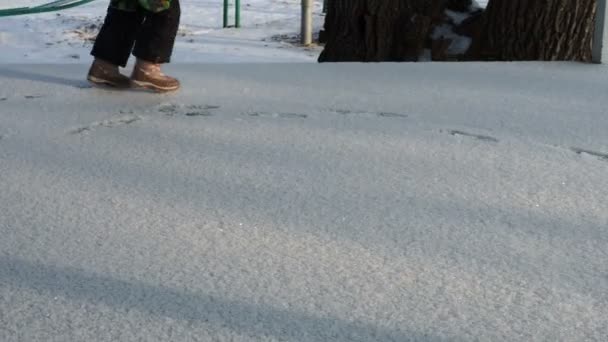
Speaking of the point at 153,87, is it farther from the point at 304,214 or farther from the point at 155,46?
the point at 304,214

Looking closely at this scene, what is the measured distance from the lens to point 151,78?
291cm

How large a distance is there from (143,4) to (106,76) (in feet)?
0.99

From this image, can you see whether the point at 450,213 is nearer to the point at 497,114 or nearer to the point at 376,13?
the point at 497,114

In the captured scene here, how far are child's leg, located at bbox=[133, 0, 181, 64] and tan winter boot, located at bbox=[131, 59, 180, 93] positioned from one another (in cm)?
2

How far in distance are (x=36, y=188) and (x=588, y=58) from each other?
98.1 inches

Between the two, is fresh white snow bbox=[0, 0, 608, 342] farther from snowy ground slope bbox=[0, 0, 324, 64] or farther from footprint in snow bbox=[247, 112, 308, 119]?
snowy ground slope bbox=[0, 0, 324, 64]

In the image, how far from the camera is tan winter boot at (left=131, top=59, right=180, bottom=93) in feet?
9.54

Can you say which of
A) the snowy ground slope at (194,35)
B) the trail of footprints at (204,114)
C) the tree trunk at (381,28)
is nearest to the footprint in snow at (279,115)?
the trail of footprints at (204,114)

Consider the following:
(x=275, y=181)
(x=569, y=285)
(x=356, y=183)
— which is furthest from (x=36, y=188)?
(x=569, y=285)

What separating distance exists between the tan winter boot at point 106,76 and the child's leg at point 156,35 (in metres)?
0.13

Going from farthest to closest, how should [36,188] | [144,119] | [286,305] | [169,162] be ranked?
1. [144,119]
2. [169,162]
3. [36,188]
4. [286,305]

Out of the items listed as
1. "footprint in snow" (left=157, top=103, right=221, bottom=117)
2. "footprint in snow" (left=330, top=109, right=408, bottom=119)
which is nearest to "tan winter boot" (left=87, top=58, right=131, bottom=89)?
"footprint in snow" (left=157, top=103, right=221, bottom=117)

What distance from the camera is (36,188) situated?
6.51ft

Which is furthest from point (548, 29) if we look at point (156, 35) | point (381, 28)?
point (156, 35)
